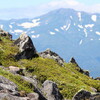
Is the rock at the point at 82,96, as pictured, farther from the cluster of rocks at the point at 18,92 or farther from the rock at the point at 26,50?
the rock at the point at 26,50

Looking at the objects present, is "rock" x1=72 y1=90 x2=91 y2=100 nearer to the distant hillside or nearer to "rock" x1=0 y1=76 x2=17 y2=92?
the distant hillside

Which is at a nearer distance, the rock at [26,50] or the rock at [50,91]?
the rock at [50,91]

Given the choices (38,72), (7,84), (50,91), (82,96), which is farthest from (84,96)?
(38,72)

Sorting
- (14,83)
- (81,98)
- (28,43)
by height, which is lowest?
(81,98)

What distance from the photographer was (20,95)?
14773 millimetres

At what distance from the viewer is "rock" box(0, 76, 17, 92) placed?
1519cm

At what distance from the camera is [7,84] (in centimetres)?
1588

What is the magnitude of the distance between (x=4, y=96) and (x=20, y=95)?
194cm

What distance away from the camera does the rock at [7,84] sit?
15.2 metres

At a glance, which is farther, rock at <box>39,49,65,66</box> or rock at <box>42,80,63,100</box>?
rock at <box>39,49,65,66</box>

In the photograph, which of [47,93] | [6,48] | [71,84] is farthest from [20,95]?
[6,48]

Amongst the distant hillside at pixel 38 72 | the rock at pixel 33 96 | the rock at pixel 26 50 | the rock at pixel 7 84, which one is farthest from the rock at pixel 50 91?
the rock at pixel 26 50

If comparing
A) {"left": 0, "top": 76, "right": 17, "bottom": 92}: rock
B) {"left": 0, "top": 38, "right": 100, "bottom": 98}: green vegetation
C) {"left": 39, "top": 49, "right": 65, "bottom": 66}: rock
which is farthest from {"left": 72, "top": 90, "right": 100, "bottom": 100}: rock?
{"left": 39, "top": 49, "right": 65, "bottom": 66}: rock

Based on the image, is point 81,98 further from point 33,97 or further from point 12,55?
point 12,55
